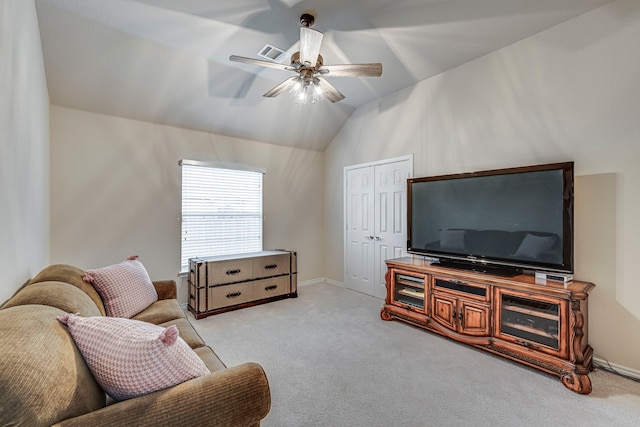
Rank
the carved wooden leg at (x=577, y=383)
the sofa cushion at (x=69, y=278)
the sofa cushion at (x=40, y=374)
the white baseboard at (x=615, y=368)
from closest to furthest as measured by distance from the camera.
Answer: the sofa cushion at (x=40, y=374)
the sofa cushion at (x=69, y=278)
the carved wooden leg at (x=577, y=383)
the white baseboard at (x=615, y=368)

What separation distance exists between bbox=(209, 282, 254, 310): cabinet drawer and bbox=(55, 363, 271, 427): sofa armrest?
106 inches

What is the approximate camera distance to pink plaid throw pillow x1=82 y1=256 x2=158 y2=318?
2.08 metres

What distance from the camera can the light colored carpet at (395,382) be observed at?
1.83 m

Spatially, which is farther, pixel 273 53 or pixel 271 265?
pixel 271 265

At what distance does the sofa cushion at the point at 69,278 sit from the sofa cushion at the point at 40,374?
0.84 meters

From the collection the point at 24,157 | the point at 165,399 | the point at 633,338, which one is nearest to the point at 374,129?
the point at 633,338

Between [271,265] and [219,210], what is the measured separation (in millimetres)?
1125

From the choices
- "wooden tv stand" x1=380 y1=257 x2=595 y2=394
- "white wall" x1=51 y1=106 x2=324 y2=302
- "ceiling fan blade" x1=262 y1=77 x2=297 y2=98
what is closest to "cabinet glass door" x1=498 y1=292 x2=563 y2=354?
"wooden tv stand" x1=380 y1=257 x2=595 y2=394

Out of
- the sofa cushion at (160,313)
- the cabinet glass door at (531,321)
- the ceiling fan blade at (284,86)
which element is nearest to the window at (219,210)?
the sofa cushion at (160,313)

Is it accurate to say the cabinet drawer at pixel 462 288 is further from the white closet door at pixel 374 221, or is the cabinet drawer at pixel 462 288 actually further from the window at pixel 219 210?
the window at pixel 219 210

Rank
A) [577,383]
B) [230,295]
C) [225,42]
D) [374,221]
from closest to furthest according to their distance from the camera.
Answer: [577,383], [225,42], [230,295], [374,221]

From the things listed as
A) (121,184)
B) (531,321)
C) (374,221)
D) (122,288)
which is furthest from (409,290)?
(121,184)

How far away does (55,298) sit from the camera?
1383 millimetres

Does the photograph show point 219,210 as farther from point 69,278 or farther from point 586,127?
point 586,127
